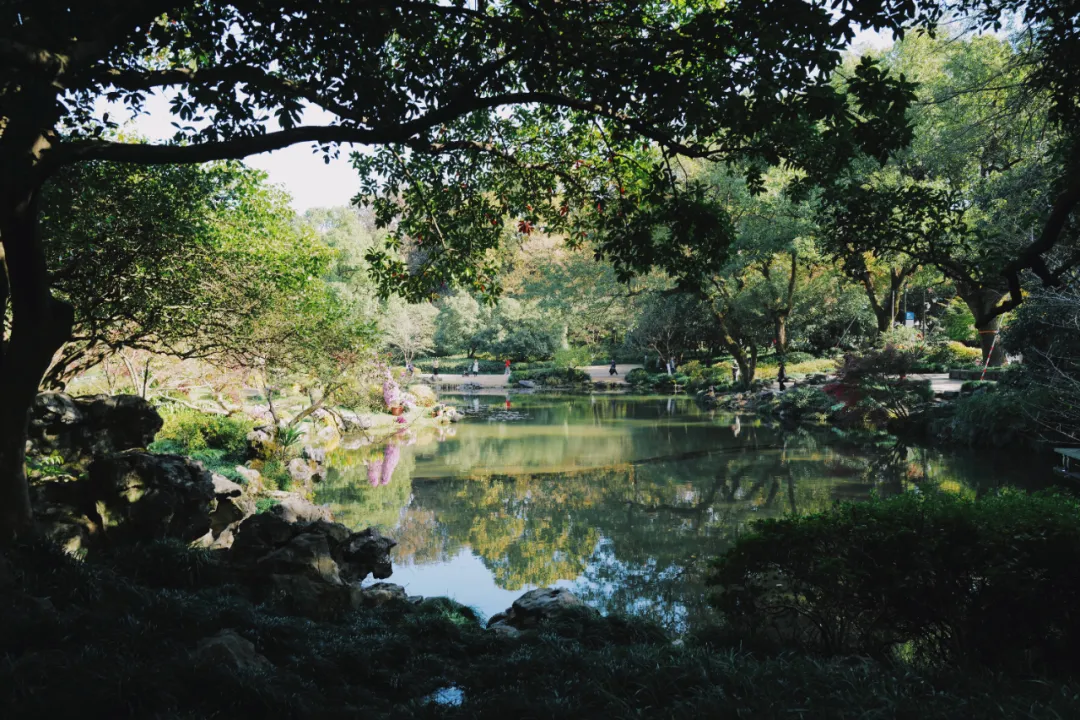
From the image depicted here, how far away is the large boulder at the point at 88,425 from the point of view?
7.90 m

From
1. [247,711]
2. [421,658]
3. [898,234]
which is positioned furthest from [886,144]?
[247,711]

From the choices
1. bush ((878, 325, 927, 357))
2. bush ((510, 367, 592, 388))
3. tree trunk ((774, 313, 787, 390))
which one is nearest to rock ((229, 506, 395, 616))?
bush ((878, 325, 927, 357))

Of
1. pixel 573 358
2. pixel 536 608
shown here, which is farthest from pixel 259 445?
pixel 573 358

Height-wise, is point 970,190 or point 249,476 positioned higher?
point 970,190

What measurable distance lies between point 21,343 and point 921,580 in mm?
5723

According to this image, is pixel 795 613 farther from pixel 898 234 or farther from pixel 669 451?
pixel 669 451

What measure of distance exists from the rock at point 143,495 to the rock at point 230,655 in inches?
149

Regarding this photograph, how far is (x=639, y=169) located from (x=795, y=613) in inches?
144

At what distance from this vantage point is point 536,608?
6.43 metres

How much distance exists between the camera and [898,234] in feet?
16.3

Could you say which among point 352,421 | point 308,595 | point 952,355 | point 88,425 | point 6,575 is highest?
point 88,425

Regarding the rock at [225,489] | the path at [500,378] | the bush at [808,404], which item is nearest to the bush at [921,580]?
the rock at [225,489]

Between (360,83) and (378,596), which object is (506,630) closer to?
(378,596)

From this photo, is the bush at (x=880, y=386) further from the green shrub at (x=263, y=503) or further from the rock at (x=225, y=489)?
the rock at (x=225, y=489)
